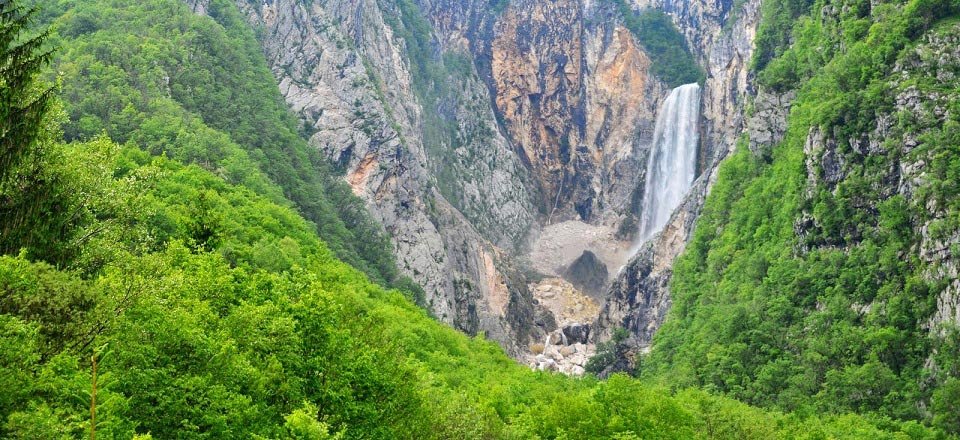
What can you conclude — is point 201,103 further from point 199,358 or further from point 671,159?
point 671,159

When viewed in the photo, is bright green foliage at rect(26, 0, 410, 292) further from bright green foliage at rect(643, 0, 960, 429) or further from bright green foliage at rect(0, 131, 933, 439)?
bright green foliage at rect(0, 131, 933, 439)

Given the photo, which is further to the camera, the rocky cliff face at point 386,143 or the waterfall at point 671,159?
the waterfall at point 671,159

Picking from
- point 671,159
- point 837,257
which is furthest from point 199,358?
point 671,159

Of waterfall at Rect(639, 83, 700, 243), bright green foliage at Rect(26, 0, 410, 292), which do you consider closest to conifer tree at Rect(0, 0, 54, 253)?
bright green foliage at Rect(26, 0, 410, 292)

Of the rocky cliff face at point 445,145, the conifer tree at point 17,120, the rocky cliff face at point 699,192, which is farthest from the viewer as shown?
the rocky cliff face at point 699,192

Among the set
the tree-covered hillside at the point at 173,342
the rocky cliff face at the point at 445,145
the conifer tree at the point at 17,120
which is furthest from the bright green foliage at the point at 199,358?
the rocky cliff face at the point at 445,145

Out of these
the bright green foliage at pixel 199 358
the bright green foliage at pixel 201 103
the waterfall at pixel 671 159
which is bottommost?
the bright green foliage at pixel 199 358

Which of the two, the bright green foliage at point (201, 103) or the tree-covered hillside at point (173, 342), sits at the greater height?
the bright green foliage at point (201, 103)

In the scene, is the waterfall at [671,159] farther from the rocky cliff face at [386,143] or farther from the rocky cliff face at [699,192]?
the rocky cliff face at [386,143]
